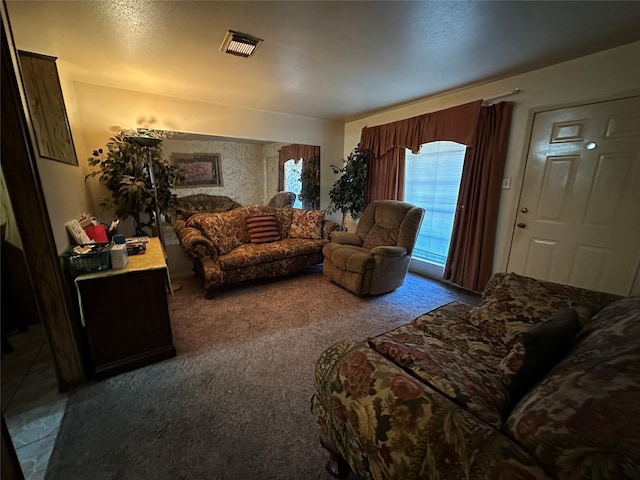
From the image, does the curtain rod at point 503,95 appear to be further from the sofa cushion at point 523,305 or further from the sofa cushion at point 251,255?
the sofa cushion at point 251,255

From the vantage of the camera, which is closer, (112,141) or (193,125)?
(112,141)

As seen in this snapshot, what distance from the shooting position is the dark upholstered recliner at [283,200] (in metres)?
3.92

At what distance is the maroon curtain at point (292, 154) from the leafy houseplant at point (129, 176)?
1519 mm

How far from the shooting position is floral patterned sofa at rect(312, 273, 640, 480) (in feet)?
1.74

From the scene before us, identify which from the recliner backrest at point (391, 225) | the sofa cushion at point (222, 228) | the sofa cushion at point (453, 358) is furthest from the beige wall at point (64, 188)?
the recliner backrest at point (391, 225)

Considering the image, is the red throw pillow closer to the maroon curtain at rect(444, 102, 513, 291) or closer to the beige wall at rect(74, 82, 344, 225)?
the beige wall at rect(74, 82, 344, 225)

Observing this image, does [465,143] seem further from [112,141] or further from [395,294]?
[112,141]

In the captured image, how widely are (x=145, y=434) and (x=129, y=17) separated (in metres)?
2.40

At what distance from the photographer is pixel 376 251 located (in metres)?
2.87

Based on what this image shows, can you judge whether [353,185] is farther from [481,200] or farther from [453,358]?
[453,358]

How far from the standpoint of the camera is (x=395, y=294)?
3.03m

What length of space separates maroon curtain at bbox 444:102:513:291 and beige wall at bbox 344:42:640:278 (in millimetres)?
79

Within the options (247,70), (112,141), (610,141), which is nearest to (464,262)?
(610,141)

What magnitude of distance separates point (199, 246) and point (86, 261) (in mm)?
1227
